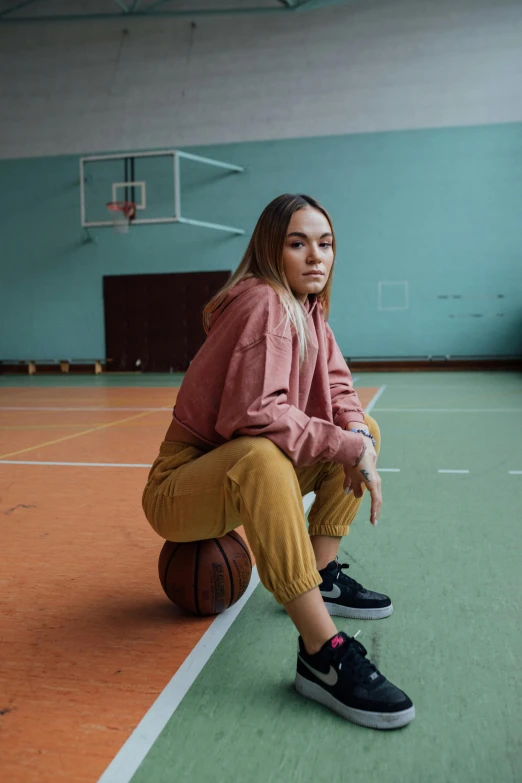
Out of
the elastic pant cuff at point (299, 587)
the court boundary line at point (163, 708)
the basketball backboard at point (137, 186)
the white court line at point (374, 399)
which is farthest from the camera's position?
the basketball backboard at point (137, 186)

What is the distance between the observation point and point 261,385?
1645mm

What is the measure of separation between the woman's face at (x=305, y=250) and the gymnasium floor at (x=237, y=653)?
0.90m

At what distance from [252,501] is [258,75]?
12858 millimetres

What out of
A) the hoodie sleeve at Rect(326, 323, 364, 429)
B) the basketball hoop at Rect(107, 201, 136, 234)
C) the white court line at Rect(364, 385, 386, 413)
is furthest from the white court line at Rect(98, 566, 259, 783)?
the basketball hoop at Rect(107, 201, 136, 234)

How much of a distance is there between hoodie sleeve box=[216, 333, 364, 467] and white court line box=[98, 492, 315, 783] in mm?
535

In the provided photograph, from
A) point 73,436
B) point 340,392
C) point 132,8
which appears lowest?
point 73,436

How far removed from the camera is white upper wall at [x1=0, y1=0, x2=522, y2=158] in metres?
12.3

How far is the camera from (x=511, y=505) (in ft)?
10.5

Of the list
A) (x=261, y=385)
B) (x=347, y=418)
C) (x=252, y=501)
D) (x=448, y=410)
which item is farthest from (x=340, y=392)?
(x=448, y=410)

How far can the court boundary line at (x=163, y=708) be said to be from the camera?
1323 mm

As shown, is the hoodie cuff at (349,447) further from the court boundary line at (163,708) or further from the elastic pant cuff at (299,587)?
the court boundary line at (163,708)

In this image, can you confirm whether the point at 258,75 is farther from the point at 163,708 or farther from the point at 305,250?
the point at 163,708

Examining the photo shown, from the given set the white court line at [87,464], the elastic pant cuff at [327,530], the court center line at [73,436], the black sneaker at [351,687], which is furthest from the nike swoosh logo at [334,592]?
the court center line at [73,436]

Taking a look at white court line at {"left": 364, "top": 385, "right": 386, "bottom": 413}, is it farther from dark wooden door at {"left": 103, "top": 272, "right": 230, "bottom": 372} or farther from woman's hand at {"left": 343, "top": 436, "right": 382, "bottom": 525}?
dark wooden door at {"left": 103, "top": 272, "right": 230, "bottom": 372}
